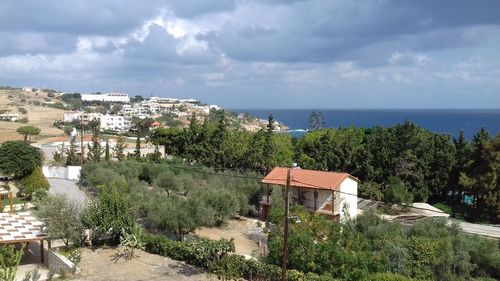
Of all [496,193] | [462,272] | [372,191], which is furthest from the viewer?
[372,191]

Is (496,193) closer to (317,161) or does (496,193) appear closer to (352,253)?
(317,161)

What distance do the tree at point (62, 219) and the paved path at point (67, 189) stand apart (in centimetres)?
1362

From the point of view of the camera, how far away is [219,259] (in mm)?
19891

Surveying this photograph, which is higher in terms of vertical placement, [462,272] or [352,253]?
[352,253]

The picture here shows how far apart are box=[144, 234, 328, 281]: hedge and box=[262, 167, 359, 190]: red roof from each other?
10.7 metres

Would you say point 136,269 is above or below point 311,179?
below

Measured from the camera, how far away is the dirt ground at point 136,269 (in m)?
19.5

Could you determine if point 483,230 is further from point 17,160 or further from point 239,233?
point 17,160

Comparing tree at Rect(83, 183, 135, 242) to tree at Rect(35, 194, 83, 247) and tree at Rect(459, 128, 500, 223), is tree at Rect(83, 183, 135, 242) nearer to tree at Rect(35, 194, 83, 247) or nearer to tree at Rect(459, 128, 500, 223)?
tree at Rect(35, 194, 83, 247)

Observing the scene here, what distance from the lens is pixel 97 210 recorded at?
909 inches

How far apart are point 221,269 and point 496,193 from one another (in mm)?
23874

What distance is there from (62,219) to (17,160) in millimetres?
19889

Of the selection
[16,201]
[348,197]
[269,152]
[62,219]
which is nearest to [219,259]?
[62,219]

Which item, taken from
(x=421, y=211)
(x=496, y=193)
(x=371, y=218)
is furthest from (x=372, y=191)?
(x=371, y=218)
